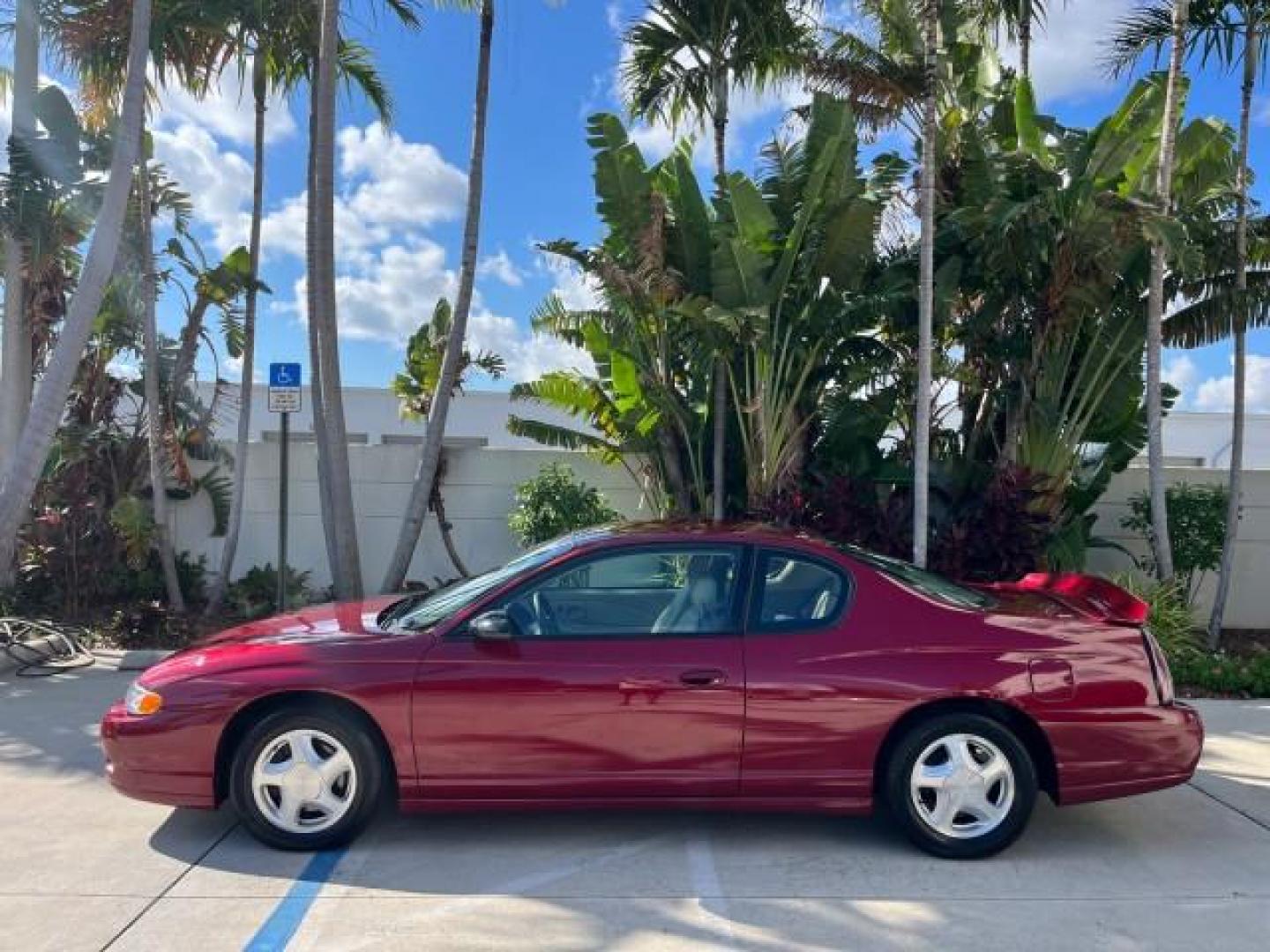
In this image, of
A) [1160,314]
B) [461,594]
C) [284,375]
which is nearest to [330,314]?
[284,375]

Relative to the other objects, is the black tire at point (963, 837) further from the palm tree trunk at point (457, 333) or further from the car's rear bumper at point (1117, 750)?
the palm tree trunk at point (457, 333)

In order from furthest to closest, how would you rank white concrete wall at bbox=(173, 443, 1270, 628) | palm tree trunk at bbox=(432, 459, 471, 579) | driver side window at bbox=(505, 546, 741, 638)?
white concrete wall at bbox=(173, 443, 1270, 628), palm tree trunk at bbox=(432, 459, 471, 579), driver side window at bbox=(505, 546, 741, 638)

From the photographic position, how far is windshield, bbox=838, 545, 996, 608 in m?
4.80

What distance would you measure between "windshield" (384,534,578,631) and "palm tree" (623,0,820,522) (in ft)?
16.4

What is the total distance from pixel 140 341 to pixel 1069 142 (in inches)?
376

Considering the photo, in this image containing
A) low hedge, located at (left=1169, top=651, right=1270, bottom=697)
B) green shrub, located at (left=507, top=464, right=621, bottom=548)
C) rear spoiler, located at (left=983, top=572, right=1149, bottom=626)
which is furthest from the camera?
green shrub, located at (left=507, top=464, right=621, bottom=548)

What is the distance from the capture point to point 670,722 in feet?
14.6

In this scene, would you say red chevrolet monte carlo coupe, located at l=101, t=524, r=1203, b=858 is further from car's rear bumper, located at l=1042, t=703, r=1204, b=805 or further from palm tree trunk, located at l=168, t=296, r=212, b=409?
palm tree trunk, located at l=168, t=296, r=212, b=409

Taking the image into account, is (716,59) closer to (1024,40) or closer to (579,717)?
(1024,40)

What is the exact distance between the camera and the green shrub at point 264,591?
10.3m

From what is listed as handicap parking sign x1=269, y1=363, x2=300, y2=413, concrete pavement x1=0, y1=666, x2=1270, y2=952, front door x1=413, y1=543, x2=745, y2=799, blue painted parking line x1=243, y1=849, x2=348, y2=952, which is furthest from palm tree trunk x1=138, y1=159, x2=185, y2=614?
A: front door x1=413, y1=543, x2=745, y2=799

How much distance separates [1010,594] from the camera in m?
5.38

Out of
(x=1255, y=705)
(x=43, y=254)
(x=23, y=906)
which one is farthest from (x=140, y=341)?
(x=1255, y=705)

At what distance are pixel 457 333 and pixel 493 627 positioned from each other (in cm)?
572
